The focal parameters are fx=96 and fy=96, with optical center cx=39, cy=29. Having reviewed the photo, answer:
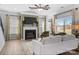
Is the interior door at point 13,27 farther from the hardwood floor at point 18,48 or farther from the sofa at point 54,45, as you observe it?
the sofa at point 54,45

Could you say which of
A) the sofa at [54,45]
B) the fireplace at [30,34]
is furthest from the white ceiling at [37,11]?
the sofa at [54,45]

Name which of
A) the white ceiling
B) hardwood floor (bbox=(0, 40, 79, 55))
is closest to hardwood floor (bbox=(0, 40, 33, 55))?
hardwood floor (bbox=(0, 40, 79, 55))

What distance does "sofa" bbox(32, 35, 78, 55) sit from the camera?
6.61 feet

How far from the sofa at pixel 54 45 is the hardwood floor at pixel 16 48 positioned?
5.2 inches

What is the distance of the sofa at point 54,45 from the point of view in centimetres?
202

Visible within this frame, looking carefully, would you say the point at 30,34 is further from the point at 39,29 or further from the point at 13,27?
the point at 13,27

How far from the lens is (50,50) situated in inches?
79.4

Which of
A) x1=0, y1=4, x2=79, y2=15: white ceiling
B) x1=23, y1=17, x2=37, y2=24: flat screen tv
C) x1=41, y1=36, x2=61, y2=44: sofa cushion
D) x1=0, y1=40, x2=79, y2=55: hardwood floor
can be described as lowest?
x1=0, y1=40, x2=79, y2=55: hardwood floor

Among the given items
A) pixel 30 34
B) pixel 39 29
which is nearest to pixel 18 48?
pixel 30 34

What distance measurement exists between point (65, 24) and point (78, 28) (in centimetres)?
28

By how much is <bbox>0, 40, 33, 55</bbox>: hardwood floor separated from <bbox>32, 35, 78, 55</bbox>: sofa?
0.13 meters

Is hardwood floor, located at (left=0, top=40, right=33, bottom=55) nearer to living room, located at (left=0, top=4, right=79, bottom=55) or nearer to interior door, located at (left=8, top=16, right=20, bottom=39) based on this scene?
living room, located at (left=0, top=4, right=79, bottom=55)

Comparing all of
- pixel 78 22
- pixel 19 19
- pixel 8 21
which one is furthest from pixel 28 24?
pixel 78 22
